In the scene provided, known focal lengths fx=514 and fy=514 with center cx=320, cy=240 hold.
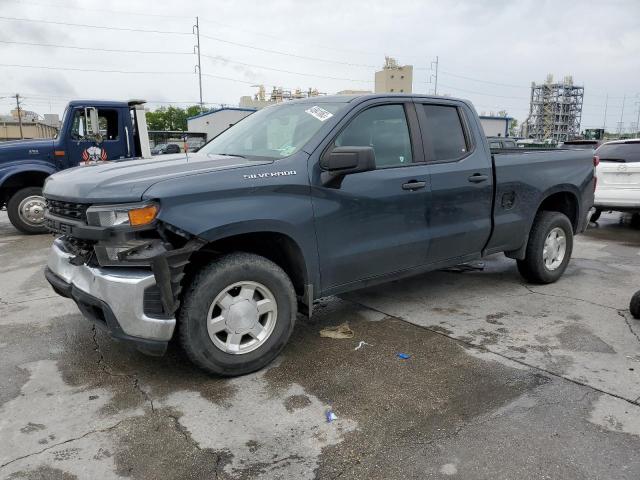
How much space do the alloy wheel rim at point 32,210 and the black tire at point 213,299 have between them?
7.16 metres

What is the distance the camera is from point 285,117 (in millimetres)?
4215

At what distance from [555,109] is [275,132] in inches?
4383

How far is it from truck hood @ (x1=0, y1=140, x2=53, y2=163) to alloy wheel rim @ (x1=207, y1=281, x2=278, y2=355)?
743 cm

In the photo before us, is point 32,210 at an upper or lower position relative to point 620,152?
lower

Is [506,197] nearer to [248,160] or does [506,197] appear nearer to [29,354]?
[248,160]

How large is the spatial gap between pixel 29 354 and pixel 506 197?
428 centimetres

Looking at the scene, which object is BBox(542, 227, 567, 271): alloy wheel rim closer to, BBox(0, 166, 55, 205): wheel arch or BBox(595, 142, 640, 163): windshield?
BBox(595, 142, 640, 163): windshield

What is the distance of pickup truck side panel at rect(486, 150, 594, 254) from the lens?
16.0 ft

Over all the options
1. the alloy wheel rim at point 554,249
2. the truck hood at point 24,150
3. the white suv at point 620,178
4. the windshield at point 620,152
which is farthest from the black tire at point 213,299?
the windshield at point 620,152

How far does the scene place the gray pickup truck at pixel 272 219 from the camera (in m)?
3.00

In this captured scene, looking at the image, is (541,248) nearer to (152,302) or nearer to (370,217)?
(370,217)

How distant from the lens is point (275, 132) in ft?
13.5

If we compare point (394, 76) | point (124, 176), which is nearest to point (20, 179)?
point (124, 176)

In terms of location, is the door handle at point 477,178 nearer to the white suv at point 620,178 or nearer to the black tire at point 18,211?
the white suv at point 620,178
